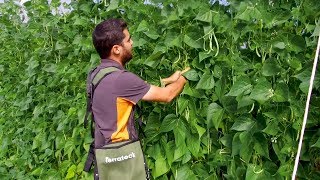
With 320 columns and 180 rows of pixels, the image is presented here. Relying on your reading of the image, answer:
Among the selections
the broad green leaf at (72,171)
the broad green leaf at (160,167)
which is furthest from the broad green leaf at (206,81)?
the broad green leaf at (72,171)

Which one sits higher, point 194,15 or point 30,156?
point 194,15

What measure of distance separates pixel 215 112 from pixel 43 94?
7.74ft

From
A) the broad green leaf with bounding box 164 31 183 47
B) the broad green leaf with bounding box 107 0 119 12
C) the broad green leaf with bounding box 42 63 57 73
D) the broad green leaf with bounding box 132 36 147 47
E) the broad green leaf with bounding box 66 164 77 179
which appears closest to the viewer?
the broad green leaf with bounding box 164 31 183 47

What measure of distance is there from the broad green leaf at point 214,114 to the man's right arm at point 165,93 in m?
0.22

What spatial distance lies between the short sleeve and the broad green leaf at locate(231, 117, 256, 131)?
538mm

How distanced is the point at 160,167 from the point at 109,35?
84cm

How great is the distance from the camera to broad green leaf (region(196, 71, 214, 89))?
267cm

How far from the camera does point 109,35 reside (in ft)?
9.26

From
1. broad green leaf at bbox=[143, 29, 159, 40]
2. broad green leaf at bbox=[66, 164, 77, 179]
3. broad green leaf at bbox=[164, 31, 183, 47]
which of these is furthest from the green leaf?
broad green leaf at bbox=[66, 164, 77, 179]

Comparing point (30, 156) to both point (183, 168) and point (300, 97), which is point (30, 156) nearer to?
point (183, 168)

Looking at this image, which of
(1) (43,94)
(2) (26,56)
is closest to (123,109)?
(1) (43,94)

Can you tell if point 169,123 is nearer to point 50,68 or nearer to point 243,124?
point 243,124

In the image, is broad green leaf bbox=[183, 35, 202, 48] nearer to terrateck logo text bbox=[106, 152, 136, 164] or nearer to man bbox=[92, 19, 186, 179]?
man bbox=[92, 19, 186, 179]

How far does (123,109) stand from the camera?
2.77 m
